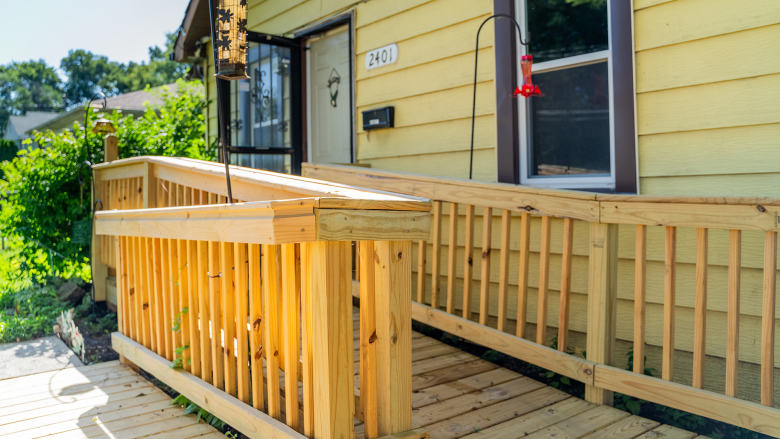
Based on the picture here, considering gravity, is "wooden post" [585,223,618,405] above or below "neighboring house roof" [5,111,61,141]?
below

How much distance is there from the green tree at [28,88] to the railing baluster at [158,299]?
6272cm

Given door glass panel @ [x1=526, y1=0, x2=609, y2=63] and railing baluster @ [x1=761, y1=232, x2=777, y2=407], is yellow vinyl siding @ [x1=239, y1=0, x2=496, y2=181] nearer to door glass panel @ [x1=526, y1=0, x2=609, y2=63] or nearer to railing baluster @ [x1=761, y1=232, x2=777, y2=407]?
door glass panel @ [x1=526, y1=0, x2=609, y2=63]

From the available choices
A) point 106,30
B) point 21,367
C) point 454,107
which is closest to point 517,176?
point 454,107

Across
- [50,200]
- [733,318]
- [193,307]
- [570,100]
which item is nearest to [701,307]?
[733,318]

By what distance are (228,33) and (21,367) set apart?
8.61 ft

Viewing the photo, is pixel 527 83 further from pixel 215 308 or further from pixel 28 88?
pixel 28 88

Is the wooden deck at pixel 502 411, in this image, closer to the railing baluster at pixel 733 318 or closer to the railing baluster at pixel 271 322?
the railing baluster at pixel 733 318

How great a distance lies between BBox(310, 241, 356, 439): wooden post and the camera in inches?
58.5

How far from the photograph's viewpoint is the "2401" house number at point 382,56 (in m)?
3.94

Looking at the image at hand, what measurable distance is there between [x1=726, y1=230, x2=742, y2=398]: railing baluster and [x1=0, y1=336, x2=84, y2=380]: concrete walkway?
130 inches

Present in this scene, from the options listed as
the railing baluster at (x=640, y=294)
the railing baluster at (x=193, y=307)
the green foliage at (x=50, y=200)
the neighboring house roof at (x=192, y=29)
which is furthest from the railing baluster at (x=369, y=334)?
the neighboring house roof at (x=192, y=29)

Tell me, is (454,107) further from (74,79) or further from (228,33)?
(74,79)

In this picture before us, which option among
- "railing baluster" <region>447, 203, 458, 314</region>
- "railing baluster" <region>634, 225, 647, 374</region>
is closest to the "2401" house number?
"railing baluster" <region>447, 203, 458, 314</region>

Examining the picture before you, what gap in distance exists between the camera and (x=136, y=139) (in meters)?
5.53
